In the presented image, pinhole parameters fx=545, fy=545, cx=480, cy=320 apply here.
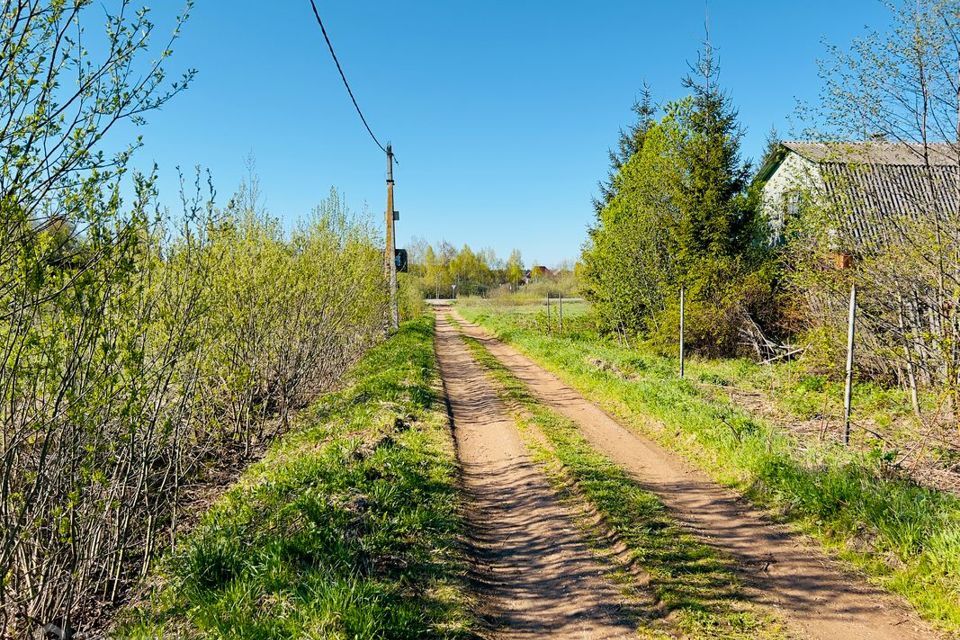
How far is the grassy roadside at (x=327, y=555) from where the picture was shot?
3.32 meters

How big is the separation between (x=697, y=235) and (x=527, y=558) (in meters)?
12.7

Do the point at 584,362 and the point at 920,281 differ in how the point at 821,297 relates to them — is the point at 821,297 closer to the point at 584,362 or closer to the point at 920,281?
the point at 920,281

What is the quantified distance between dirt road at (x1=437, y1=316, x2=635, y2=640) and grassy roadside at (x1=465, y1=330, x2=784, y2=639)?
25 cm

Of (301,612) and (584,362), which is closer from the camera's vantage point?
(301,612)

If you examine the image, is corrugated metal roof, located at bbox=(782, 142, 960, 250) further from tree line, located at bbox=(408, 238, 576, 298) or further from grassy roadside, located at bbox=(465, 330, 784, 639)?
tree line, located at bbox=(408, 238, 576, 298)

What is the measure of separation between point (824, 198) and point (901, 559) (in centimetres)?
701

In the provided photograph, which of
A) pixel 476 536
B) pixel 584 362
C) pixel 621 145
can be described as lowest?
pixel 476 536

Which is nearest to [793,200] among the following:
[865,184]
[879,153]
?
[865,184]

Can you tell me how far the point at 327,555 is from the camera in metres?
3.98

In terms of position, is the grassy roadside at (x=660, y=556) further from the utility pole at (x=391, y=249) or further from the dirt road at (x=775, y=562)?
the utility pole at (x=391, y=249)

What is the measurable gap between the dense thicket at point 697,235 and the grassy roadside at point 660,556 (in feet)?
27.4

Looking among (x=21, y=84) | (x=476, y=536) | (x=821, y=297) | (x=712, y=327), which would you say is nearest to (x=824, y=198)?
(x=821, y=297)

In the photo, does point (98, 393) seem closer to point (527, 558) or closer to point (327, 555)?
point (327, 555)

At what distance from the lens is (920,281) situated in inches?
294
